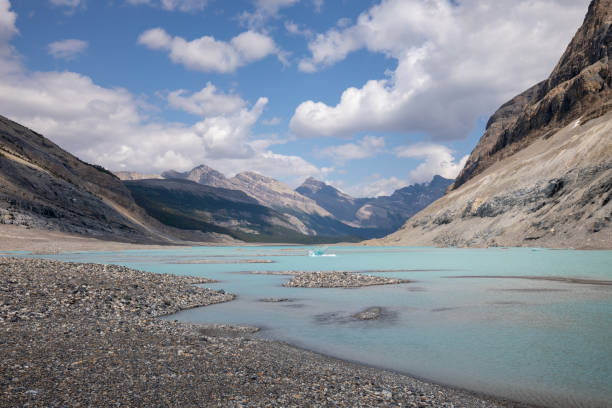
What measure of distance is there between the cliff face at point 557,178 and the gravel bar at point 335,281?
62347 mm

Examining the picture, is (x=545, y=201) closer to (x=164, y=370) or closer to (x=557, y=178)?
(x=557, y=178)

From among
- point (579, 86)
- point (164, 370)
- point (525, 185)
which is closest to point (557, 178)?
point (525, 185)

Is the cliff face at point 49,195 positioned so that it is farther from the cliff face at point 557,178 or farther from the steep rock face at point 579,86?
the steep rock face at point 579,86

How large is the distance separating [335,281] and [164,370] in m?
32.4

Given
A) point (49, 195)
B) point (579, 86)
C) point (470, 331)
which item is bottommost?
point (470, 331)

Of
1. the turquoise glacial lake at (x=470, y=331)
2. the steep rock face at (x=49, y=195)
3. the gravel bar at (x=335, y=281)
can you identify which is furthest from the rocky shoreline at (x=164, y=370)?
the steep rock face at (x=49, y=195)

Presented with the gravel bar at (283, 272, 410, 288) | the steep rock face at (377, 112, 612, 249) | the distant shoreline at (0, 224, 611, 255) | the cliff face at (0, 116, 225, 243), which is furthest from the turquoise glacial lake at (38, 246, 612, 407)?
the cliff face at (0, 116, 225, 243)

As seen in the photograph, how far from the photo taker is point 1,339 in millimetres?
15266

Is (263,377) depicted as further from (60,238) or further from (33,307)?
(60,238)

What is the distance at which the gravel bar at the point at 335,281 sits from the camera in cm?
4312

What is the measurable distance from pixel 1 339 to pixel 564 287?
41576mm

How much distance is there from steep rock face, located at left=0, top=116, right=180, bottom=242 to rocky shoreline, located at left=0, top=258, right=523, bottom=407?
113m

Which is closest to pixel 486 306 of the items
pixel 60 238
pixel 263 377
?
pixel 263 377

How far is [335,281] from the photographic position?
44469mm
